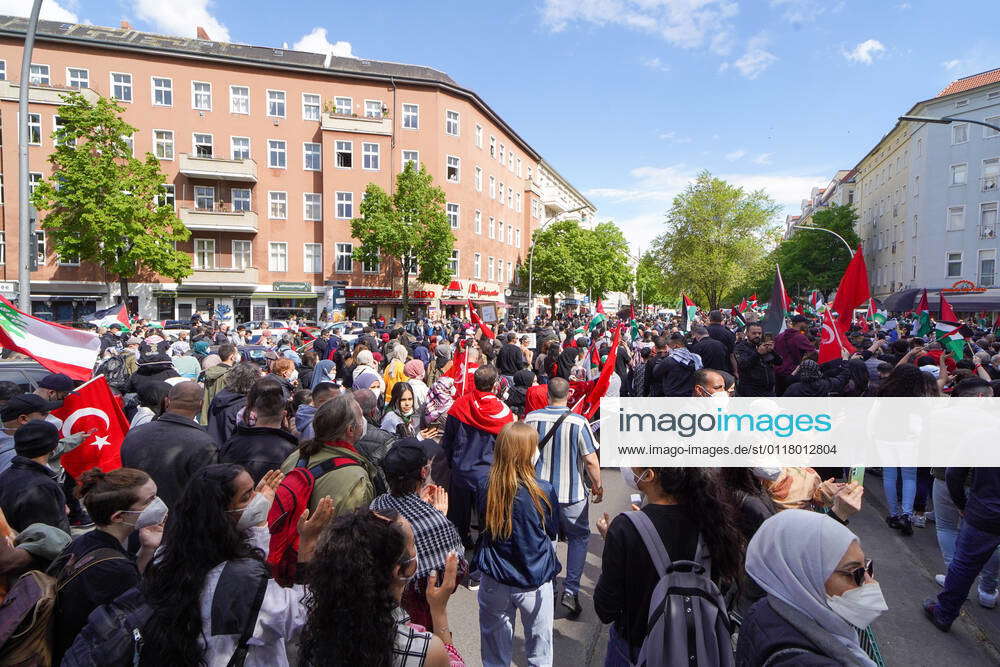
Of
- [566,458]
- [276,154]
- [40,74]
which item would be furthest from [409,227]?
[566,458]

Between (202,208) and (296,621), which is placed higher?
(202,208)

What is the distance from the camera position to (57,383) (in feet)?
18.0

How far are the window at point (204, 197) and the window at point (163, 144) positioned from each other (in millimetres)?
2436

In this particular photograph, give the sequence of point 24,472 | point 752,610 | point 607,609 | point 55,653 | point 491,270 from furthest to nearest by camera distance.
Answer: point 491,270
point 24,472
point 607,609
point 55,653
point 752,610

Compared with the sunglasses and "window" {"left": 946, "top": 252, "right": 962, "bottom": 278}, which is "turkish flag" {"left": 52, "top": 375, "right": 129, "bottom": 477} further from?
"window" {"left": 946, "top": 252, "right": 962, "bottom": 278}

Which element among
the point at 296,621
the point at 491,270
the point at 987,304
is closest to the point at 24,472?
the point at 296,621

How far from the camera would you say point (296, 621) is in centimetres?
218

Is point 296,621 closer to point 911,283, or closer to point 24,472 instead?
point 24,472

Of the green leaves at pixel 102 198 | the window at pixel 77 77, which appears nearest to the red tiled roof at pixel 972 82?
the green leaves at pixel 102 198

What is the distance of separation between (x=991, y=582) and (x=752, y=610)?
13.8ft

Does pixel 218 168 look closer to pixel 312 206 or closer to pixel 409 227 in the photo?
pixel 312 206

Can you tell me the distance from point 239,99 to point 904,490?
40654mm

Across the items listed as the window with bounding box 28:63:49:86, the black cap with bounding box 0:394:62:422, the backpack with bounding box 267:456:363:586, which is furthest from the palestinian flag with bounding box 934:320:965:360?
the window with bounding box 28:63:49:86

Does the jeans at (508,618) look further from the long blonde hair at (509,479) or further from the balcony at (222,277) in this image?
the balcony at (222,277)
